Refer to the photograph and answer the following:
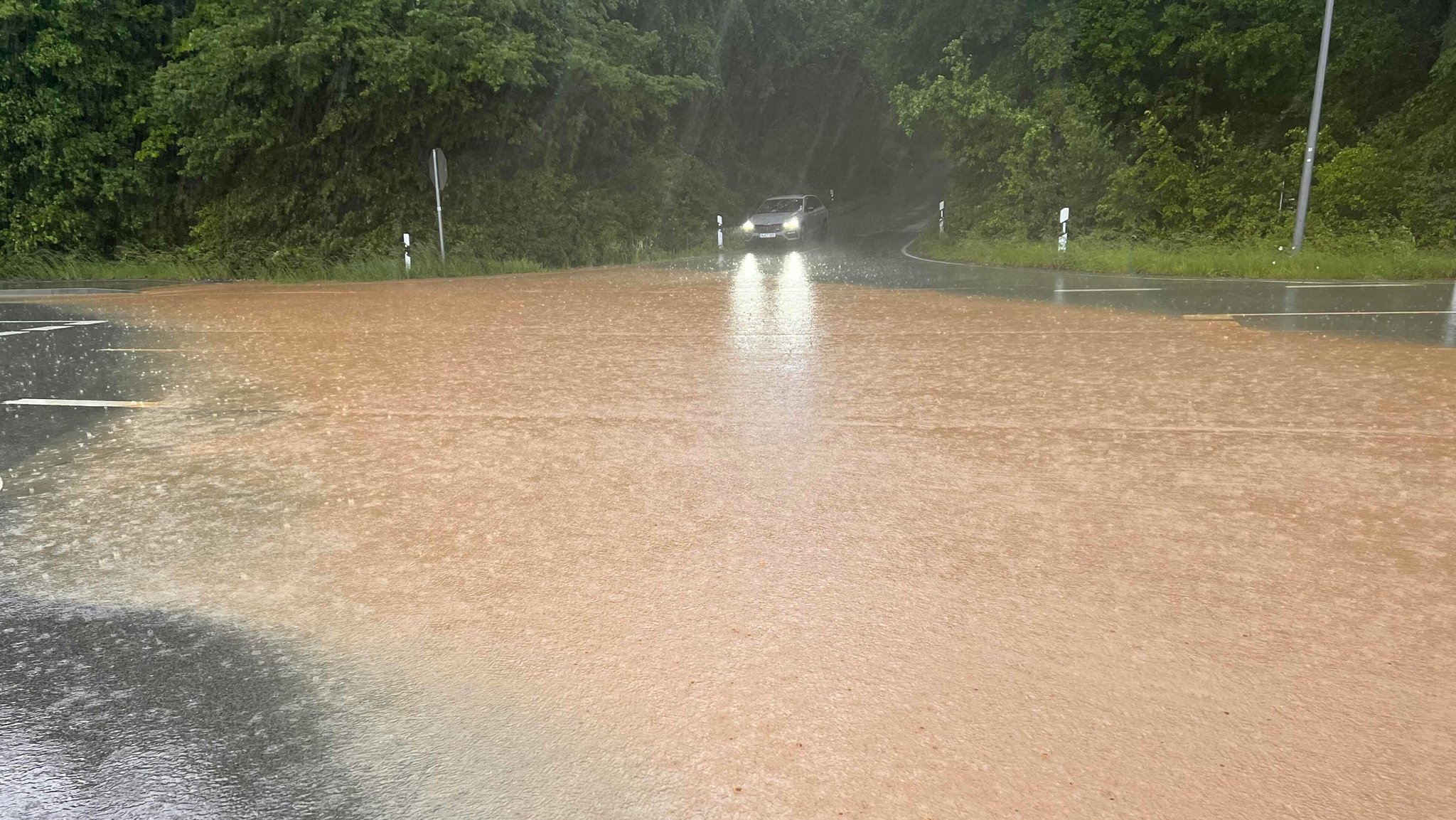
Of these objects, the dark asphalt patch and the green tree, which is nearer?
the dark asphalt patch

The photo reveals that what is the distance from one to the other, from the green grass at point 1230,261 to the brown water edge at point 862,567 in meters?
10.5

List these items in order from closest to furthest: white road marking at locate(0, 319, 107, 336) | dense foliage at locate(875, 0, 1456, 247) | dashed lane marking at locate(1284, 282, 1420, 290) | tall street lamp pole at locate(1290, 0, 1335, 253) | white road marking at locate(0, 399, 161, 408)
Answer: white road marking at locate(0, 399, 161, 408) → white road marking at locate(0, 319, 107, 336) → dashed lane marking at locate(1284, 282, 1420, 290) → tall street lamp pole at locate(1290, 0, 1335, 253) → dense foliage at locate(875, 0, 1456, 247)

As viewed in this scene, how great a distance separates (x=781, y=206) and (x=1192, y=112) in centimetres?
1273

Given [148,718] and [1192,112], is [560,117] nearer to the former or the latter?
[1192,112]

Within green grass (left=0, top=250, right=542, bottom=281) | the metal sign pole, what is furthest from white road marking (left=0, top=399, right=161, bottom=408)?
the metal sign pole

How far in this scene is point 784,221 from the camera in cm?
3300

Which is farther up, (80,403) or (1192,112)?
(1192,112)

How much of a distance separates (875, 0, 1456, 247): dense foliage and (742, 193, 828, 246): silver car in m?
5.10

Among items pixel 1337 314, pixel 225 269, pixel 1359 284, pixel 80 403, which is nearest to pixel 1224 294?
pixel 1337 314

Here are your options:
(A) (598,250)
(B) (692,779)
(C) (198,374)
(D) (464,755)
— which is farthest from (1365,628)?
(A) (598,250)

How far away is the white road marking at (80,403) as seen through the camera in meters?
8.72

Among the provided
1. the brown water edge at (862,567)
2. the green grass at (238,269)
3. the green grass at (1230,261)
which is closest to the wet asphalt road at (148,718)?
the brown water edge at (862,567)

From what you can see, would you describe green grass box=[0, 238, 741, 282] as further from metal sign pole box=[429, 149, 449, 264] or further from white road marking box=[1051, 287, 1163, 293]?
white road marking box=[1051, 287, 1163, 293]

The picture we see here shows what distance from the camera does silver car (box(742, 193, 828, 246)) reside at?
3294 centimetres
